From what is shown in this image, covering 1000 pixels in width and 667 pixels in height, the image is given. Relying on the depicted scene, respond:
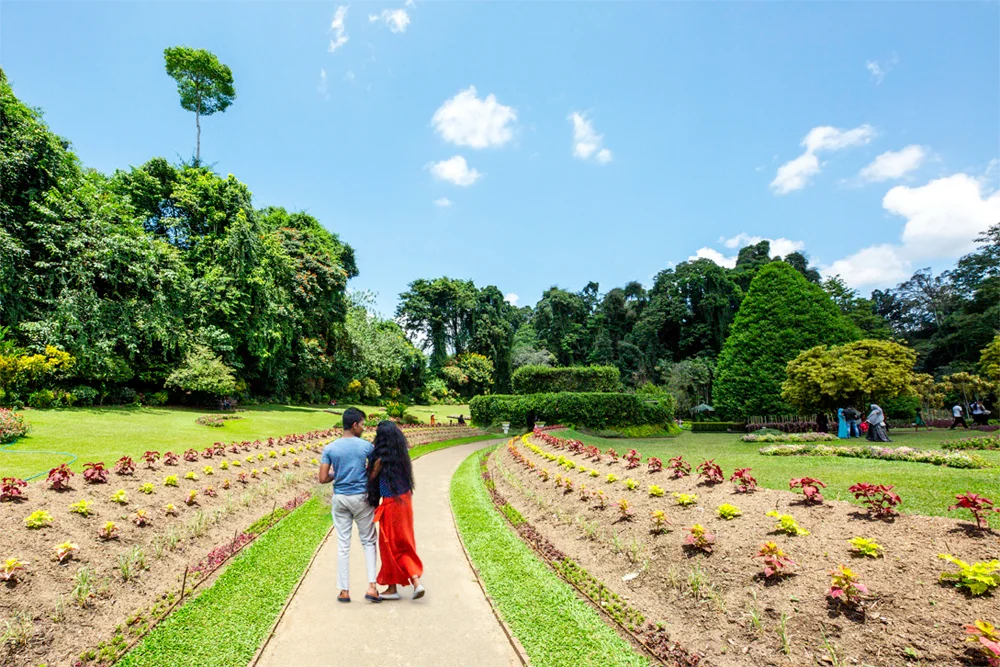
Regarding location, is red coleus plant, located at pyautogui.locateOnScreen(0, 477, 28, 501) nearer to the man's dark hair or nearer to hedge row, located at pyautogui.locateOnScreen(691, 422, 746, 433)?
the man's dark hair

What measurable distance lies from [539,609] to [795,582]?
2.21 metres

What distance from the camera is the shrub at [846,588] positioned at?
11.4 ft

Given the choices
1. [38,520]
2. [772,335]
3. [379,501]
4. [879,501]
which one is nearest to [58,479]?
[38,520]

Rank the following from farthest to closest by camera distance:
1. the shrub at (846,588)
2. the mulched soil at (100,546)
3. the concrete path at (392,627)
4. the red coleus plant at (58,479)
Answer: the red coleus plant at (58,479)
the mulched soil at (100,546)
the concrete path at (392,627)
the shrub at (846,588)

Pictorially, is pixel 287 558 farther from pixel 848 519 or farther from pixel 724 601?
pixel 848 519

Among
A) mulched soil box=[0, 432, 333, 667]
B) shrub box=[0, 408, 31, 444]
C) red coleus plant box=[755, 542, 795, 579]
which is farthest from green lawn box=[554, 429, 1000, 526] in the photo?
shrub box=[0, 408, 31, 444]

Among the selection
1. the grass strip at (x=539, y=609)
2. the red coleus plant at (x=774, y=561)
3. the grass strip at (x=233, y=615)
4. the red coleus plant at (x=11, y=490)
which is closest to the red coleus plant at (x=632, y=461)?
the grass strip at (x=539, y=609)

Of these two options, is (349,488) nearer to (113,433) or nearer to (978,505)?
(978,505)

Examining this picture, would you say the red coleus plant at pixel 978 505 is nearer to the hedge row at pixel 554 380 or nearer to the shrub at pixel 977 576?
the shrub at pixel 977 576

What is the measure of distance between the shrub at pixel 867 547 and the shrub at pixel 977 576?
1.67 feet

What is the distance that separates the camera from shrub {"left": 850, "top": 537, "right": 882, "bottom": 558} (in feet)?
13.1

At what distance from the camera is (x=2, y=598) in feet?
12.7

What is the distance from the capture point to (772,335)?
90.1 feet

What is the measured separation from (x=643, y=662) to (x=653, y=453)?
12520mm
